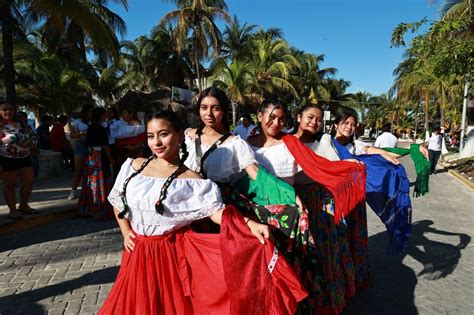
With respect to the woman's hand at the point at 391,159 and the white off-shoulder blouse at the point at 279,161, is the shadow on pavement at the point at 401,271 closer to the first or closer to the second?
the woman's hand at the point at 391,159

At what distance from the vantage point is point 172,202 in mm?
2066

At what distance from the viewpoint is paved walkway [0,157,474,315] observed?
335cm

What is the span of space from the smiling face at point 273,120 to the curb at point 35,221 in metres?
4.25

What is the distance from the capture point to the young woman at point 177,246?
75.7 inches

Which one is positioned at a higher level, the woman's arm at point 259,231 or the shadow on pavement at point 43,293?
the woman's arm at point 259,231

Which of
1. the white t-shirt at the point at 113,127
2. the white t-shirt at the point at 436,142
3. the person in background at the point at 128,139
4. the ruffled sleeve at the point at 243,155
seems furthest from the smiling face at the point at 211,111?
the white t-shirt at the point at 436,142

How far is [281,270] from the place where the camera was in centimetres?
187

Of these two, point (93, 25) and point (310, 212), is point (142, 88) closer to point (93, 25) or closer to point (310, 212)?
point (93, 25)

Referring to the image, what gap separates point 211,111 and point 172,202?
37.1 inches

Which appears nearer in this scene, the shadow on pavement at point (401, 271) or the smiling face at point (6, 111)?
Answer: the shadow on pavement at point (401, 271)

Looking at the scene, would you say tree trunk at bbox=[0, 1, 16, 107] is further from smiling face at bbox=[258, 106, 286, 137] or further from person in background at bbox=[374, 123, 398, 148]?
person in background at bbox=[374, 123, 398, 148]

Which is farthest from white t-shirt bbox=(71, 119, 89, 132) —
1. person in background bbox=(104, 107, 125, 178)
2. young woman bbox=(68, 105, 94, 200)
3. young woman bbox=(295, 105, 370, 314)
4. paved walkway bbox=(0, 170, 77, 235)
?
young woman bbox=(295, 105, 370, 314)

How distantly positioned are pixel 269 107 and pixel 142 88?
108 ft

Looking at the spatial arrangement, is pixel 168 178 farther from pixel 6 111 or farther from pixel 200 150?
pixel 6 111
